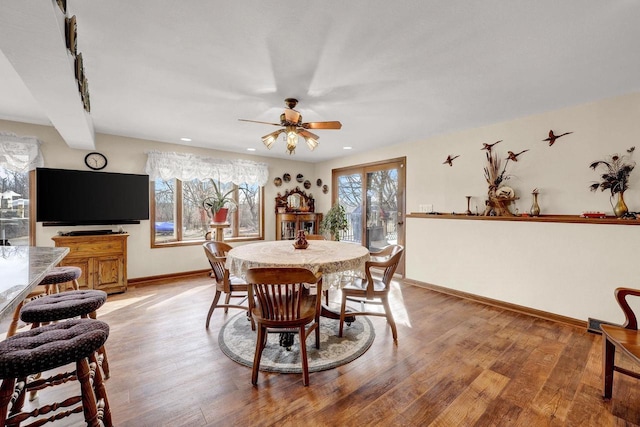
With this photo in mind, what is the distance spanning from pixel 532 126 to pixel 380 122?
1757mm

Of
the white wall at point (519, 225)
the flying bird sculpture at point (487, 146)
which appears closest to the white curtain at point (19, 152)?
the white wall at point (519, 225)

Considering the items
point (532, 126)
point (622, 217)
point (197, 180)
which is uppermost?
point (532, 126)

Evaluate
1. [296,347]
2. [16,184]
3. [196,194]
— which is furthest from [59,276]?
[196,194]

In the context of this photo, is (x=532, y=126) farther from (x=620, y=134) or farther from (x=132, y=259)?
(x=132, y=259)

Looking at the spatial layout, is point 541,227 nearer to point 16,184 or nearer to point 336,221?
point 336,221

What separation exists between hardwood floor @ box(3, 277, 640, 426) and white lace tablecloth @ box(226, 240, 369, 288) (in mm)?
694

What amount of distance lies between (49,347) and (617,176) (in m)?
4.33

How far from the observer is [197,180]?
4844mm

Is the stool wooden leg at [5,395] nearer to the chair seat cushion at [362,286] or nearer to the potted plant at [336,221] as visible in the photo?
the chair seat cushion at [362,286]

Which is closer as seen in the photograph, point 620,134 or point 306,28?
point 306,28

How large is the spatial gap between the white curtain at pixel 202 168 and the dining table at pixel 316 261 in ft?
8.55

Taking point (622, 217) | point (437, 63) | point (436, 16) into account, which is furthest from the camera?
point (622, 217)

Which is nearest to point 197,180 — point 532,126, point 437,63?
point 437,63

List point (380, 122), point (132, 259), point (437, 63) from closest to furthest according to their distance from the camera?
1. point (437, 63)
2. point (380, 122)
3. point (132, 259)
